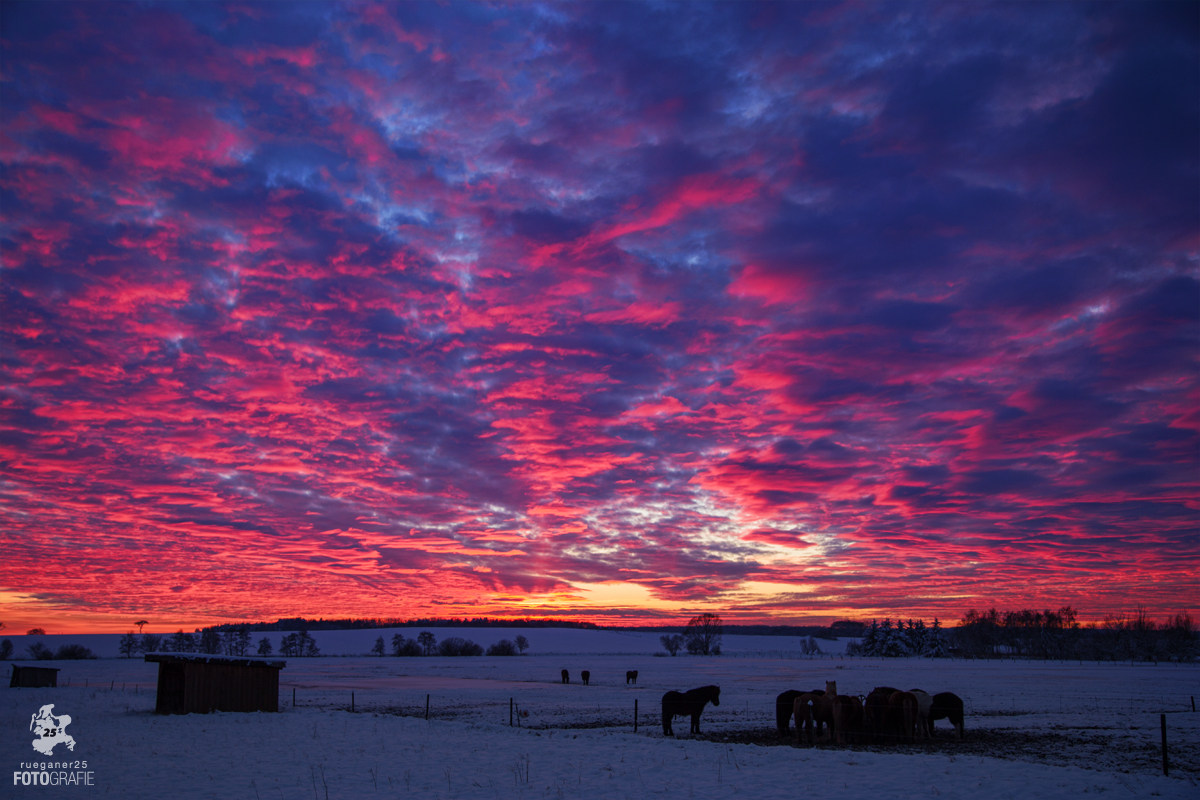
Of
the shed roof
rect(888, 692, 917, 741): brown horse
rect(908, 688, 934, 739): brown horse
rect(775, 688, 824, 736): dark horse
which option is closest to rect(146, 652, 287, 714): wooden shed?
the shed roof

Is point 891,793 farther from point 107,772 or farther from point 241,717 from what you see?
point 241,717

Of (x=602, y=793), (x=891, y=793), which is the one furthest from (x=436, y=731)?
(x=891, y=793)

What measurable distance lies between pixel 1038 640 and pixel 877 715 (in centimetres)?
18335

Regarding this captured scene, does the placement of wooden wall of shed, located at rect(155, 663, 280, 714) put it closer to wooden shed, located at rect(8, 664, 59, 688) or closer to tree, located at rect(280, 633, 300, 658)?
wooden shed, located at rect(8, 664, 59, 688)

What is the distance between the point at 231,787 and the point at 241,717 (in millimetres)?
17488

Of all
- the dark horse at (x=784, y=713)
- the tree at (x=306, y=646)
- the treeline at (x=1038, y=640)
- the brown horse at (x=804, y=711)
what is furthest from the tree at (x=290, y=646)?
the brown horse at (x=804, y=711)

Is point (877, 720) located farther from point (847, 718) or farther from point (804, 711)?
point (804, 711)

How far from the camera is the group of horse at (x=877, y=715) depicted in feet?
76.5

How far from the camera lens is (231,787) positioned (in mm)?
16391

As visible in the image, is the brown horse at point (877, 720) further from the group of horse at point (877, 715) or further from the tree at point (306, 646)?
the tree at point (306, 646)

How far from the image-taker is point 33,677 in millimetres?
51219

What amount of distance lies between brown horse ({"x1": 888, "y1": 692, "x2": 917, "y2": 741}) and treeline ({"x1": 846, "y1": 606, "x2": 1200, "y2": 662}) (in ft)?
437

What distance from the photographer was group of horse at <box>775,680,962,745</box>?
2331cm

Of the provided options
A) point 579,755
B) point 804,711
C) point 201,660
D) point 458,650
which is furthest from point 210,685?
point 458,650
